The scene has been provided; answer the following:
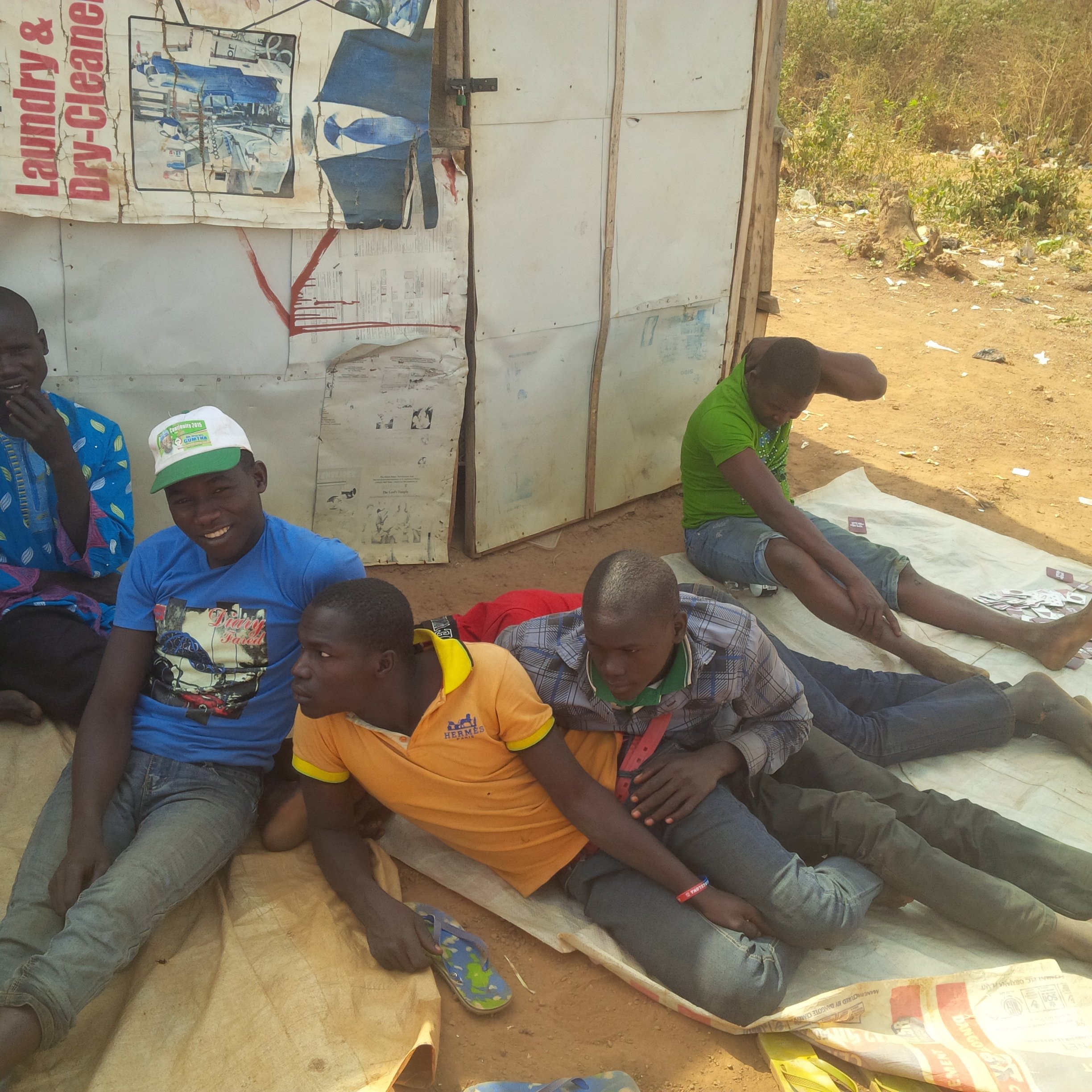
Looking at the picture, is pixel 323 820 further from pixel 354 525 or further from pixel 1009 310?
pixel 1009 310

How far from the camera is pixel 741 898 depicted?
7.49 ft

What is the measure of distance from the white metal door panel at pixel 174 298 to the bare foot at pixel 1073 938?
290cm

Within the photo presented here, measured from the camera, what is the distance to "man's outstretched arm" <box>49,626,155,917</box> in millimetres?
2205

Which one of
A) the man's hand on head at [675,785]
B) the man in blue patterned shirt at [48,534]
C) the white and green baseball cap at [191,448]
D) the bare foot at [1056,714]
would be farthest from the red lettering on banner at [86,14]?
the bare foot at [1056,714]

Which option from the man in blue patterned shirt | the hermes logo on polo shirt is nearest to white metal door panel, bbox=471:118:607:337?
the man in blue patterned shirt

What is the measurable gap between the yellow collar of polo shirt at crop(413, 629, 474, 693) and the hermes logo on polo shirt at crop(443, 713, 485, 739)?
0.07 metres

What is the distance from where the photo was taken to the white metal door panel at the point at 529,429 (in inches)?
160

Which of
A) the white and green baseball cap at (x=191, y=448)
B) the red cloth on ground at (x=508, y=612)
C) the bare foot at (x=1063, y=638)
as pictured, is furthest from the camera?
the bare foot at (x=1063, y=638)

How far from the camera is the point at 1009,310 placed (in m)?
7.29

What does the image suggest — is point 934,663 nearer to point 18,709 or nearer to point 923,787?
point 923,787

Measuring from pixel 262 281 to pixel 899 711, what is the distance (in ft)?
8.12

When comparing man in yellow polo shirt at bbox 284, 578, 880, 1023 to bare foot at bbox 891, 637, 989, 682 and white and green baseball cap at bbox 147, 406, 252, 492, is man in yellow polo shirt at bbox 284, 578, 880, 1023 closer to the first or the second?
white and green baseball cap at bbox 147, 406, 252, 492

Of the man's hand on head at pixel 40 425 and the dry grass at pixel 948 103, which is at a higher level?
the dry grass at pixel 948 103

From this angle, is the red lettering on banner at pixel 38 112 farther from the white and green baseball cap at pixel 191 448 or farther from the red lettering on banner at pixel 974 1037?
the red lettering on banner at pixel 974 1037
